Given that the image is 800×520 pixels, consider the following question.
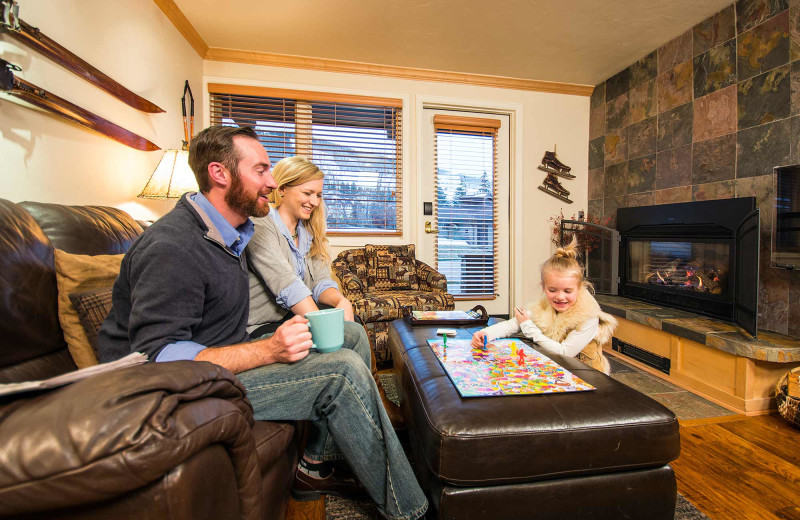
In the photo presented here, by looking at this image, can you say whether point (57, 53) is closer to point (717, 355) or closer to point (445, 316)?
point (445, 316)

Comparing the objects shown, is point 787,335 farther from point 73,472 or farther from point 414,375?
point 73,472

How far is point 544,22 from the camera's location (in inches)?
121

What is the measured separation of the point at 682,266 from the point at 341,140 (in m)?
3.19

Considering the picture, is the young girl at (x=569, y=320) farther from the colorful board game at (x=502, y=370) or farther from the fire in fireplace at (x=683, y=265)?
the fire in fireplace at (x=683, y=265)

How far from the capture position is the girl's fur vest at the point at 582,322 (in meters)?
1.66

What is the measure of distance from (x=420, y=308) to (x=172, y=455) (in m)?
2.46

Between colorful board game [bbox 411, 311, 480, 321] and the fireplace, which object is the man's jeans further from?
the fireplace

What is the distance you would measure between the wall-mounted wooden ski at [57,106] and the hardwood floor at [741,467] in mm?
2761

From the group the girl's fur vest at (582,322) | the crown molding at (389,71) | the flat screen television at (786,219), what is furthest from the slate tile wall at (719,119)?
the girl's fur vest at (582,322)

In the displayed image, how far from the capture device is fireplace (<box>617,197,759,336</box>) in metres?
2.27

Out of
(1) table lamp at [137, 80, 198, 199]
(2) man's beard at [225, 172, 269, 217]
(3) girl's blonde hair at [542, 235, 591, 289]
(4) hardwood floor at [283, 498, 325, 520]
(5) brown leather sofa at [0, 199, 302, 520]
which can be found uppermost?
(1) table lamp at [137, 80, 198, 199]

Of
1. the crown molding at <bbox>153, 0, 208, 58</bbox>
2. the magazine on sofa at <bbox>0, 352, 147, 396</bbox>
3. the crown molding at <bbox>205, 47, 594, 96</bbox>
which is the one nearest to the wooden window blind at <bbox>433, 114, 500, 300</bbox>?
the crown molding at <bbox>205, 47, 594, 96</bbox>

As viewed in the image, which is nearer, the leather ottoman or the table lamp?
the leather ottoman

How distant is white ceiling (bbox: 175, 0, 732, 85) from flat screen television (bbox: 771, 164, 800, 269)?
4.97 ft
